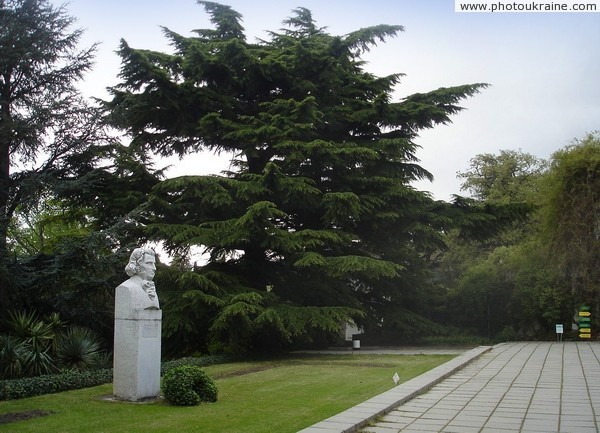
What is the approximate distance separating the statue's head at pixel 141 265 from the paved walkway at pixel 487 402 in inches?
168

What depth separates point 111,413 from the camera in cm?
813

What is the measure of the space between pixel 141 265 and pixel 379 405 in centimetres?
462

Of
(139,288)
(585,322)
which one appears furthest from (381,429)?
(585,322)

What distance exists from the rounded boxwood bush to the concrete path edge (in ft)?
7.85

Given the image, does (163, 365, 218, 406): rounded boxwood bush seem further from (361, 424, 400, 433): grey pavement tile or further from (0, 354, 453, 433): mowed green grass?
(361, 424, 400, 433): grey pavement tile

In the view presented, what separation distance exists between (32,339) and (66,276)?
5.64 ft

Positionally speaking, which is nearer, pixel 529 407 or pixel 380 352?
pixel 529 407

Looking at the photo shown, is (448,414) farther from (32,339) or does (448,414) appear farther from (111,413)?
(32,339)

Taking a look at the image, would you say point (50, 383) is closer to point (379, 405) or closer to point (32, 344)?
point (32, 344)

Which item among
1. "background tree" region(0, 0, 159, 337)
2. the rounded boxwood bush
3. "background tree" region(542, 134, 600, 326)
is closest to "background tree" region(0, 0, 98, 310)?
"background tree" region(0, 0, 159, 337)

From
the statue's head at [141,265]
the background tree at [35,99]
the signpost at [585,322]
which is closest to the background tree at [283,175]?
the background tree at [35,99]

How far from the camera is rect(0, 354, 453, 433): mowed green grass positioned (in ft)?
23.4

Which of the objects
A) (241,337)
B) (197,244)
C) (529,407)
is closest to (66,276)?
(197,244)

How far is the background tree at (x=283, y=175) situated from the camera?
16828 mm
